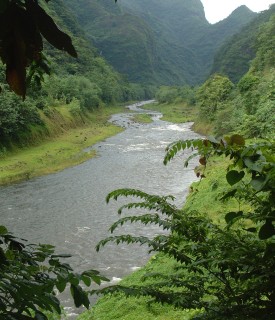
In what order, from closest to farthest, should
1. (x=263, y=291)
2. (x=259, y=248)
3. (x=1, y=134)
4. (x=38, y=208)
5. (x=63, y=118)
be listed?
(x=263, y=291) → (x=259, y=248) → (x=38, y=208) → (x=1, y=134) → (x=63, y=118)

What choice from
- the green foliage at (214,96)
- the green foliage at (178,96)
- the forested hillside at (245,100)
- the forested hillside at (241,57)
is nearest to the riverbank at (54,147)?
the green foliage at (214,96)

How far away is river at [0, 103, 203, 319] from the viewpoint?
16.5 m

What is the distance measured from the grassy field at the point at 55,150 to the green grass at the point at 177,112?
18457 mm

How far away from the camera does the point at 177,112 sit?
89.6 meters

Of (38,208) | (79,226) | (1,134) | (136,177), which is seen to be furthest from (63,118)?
(79,226)

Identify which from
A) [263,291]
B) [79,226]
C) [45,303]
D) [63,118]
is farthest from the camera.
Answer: [63,118]

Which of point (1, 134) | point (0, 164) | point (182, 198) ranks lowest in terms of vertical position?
point (182, 198)

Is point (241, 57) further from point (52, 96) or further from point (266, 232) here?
point (266, 232)

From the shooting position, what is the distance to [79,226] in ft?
65.6

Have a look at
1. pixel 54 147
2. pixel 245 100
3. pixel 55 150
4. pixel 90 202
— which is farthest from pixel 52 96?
pixel 90 202

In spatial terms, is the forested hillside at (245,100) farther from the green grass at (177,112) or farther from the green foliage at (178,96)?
the green grass at (177,112)

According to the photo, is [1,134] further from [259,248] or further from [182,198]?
[259,248]

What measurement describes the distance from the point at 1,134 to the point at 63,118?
58.6 ft

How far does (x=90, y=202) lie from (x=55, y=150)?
704 inches
